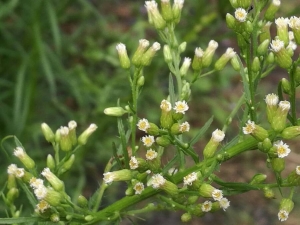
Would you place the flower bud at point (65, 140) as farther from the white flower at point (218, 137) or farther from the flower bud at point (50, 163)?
the white flower at point (218, 137)

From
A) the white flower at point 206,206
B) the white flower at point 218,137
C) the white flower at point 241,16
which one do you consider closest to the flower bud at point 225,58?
the white flower at point 241,16

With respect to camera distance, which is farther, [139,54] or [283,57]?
[139,54]

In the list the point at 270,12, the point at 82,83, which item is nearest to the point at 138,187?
the point at 270,12

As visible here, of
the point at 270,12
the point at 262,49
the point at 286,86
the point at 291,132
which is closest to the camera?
the point at 291,132

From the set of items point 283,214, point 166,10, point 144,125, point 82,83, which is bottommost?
point 82,83

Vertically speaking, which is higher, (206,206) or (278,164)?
(278,164)

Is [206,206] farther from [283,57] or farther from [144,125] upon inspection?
[283,57]
